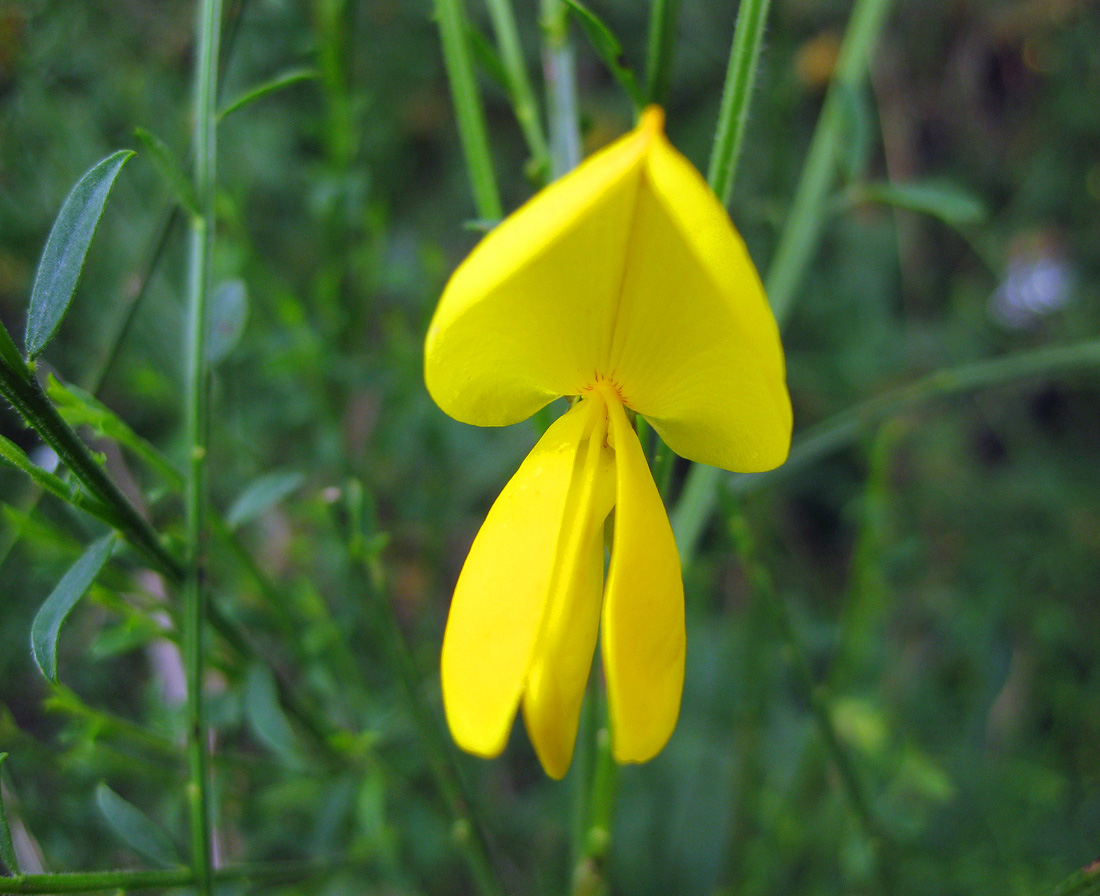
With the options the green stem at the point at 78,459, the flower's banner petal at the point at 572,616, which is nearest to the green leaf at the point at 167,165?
the green stem at the point at 78,459

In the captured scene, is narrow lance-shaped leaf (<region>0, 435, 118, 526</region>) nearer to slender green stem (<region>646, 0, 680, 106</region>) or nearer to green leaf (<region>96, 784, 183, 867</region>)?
green leaf (<region>96, 784, 183, 867</region>)

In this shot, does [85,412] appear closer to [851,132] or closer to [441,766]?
[441,766]

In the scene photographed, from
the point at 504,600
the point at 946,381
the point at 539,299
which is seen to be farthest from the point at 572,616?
the point at 946,381

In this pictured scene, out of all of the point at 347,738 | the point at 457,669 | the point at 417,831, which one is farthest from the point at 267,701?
the point at 417,831

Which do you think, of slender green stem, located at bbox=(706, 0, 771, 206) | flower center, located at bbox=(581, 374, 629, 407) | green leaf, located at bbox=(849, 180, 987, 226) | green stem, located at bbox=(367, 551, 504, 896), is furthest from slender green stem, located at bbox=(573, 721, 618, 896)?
green leaf, located at bbox=(849, 180, 987, 226)

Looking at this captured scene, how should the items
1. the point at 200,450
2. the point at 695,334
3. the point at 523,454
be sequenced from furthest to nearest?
the point at 523,454
the point at 200,450
the point at 695,334

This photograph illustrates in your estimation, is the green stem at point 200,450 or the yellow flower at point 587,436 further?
the green stem at point 200,450

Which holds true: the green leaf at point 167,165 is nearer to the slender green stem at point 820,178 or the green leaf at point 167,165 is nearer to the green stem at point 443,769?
the green stem at point 443,769
